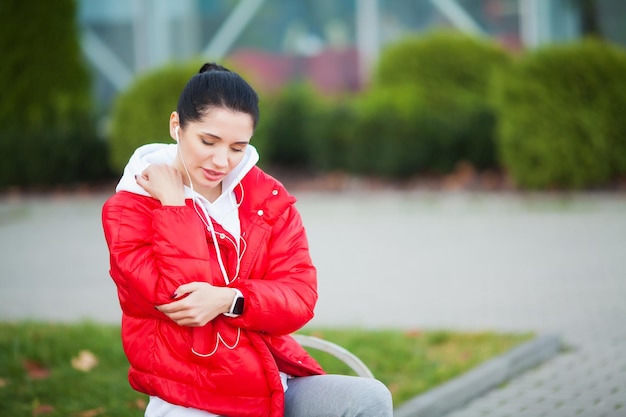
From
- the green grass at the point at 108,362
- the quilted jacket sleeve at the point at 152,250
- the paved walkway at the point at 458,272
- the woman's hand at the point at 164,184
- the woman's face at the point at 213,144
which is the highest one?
the woman's face at the point at 213,144

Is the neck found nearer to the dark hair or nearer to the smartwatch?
the dark hair

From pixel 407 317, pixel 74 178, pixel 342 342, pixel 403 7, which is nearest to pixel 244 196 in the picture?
pixel 342 342

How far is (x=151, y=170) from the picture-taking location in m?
3.01

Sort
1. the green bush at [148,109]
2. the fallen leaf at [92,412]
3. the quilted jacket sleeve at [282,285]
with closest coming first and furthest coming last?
the quilted jacket sleeve at [282,285] < the fallen leaf at [92,412] < the green bush at [148,109]

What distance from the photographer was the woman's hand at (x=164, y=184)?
2975 mm

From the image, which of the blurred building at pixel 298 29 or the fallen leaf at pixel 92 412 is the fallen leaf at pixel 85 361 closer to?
the fallen leaf at pixel 92 412

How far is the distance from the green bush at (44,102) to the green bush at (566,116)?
6.97 m

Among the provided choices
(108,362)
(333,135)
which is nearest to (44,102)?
(333,135)

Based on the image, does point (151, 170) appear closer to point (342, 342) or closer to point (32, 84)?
point (342, 342)

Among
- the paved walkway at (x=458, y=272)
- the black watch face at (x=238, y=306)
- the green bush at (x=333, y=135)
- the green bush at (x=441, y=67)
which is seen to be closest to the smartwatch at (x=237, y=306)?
the black watch face at (x=238, y=306)

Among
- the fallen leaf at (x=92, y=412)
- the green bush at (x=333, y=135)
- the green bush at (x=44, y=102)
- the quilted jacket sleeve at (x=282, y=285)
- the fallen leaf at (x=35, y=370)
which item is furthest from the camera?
the green bush at (x=44, y=102)

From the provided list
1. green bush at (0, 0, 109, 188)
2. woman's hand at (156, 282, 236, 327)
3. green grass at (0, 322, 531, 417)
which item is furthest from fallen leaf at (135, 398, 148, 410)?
green bush at (0, 0, 109, 188)

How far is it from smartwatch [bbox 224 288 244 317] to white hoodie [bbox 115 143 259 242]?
206mm

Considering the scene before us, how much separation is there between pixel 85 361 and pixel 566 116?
359 inches
